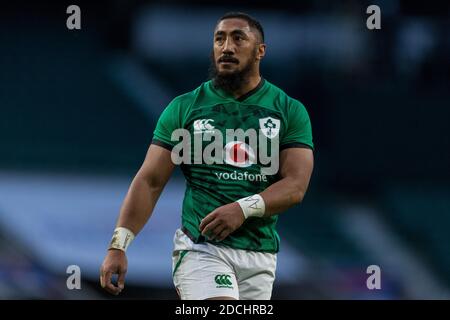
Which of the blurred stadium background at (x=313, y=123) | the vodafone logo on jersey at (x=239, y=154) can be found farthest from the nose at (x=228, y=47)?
the blurred stadium background at (x=313, y=123)

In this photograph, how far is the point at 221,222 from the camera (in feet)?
15.3

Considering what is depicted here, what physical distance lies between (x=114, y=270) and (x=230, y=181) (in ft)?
2.45

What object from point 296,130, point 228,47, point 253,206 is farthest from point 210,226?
point 228,47

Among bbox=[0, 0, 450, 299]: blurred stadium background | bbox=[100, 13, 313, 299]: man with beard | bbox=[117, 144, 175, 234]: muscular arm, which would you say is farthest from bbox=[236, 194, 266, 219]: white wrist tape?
bbox=[0, 0, 450, 299]: blurred stadium background

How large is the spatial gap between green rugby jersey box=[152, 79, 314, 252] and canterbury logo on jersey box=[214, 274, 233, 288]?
0.57 feet

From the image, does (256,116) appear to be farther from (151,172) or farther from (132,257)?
(132,257)

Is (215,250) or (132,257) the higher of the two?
(215,250)

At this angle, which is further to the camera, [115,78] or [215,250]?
[115,78]

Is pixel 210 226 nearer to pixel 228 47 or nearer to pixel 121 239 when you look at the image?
pixel 121 239

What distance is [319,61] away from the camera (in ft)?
28.5

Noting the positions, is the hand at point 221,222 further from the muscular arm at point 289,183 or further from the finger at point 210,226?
the muscular arm at point 289,183

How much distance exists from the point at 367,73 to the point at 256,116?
12.7 ft

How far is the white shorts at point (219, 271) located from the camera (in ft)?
15.9

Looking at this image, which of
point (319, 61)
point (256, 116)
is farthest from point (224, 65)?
point (319, 61)
